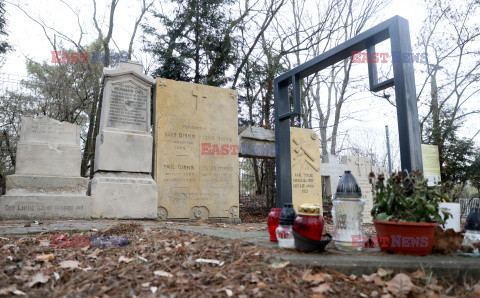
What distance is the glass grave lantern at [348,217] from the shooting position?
2303mm

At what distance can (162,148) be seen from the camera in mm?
6723

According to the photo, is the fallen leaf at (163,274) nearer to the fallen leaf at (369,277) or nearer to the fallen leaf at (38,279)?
the fallen leaf at (38,279)

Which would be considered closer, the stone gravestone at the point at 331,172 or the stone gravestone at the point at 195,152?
the stone gravestone at the point at 195,152

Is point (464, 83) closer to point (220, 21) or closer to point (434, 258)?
point (220, 21)

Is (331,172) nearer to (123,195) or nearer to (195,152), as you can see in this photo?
(195,152)

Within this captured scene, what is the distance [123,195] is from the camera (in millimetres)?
5859

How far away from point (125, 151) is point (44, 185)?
4.73 feet

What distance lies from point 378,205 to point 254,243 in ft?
3.21

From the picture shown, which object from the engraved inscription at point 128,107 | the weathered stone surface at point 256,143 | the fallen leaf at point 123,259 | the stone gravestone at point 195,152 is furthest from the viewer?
the weathered stone surface at point 256,143

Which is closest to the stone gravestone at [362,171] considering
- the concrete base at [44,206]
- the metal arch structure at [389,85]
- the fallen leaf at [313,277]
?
the metal arch structure at [389,85]

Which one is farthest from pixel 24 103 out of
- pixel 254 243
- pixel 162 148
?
pixel 254 243

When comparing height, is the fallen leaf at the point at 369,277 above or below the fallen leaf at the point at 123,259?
below

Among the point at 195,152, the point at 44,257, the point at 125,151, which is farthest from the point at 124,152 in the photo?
the point at 44,257

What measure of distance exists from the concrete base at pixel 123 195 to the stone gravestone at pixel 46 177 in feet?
0.63
